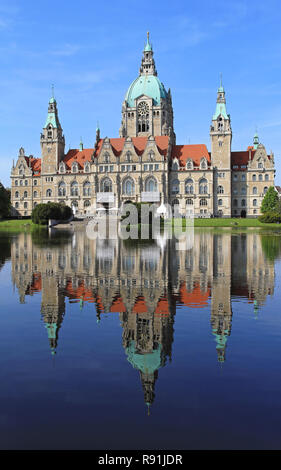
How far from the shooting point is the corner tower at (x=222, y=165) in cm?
11044

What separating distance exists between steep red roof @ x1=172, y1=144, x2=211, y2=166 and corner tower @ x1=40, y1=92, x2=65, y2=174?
31.3 metres

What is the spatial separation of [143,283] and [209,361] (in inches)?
432

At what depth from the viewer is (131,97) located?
121812mm

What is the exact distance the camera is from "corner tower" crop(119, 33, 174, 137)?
119 meters

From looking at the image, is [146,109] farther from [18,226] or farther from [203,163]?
[18,226]

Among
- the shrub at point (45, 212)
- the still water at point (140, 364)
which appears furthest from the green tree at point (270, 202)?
the still water at point (140, 364)

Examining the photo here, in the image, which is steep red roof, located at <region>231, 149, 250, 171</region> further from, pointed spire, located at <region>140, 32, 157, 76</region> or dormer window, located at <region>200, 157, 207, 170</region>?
pointed spire, located at <region>140, 32, 157, 76</region>

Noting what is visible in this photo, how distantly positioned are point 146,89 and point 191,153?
23.6m

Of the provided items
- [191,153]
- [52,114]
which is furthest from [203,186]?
[52,114]

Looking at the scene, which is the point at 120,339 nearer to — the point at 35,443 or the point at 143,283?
the point at 35,443

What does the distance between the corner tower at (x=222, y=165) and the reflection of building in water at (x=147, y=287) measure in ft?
249

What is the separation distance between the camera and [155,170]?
356ft

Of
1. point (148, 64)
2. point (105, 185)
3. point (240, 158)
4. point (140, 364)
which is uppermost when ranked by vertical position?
point (148, 64)

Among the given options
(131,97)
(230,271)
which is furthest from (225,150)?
(230,271)
